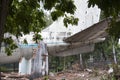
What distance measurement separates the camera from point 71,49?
9.54 meters

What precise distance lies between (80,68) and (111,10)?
852cm

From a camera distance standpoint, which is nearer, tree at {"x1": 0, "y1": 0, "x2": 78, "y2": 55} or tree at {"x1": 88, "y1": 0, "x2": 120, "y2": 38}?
tree at {"x1": 88, "y1": 0, "x2": 120, "y2": 38}

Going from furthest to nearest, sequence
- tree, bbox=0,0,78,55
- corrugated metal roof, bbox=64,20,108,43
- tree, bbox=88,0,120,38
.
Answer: corrugated metal roof, bbox=64,20,108,43, tree, bbox=0,0,78,55, tree, bbox=88,0,120,38

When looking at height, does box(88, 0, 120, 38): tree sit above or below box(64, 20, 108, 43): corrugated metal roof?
below

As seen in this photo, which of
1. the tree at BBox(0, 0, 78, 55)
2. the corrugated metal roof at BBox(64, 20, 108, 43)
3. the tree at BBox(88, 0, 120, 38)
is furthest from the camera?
the corrugated metal roof at BBox(64, 20, 108, 43)

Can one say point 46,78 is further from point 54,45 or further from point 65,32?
point 65,32

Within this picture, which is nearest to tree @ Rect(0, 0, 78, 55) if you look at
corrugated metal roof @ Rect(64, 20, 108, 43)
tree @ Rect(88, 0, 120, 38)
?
tree @ Rect(88, 0, 120, 38)

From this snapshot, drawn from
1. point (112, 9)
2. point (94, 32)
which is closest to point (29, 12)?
point (112, 9)

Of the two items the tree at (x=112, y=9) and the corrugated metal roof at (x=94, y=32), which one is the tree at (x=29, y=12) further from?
the corrugated metal roof at (x=94, y=32)

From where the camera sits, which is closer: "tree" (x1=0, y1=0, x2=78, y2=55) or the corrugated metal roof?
"tree" (x1=0, y1=0, x2=78, y2=55)

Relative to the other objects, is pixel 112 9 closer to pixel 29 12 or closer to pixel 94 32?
pixel 29 12

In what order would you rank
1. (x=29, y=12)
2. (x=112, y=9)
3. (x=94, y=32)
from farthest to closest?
(x=94, y=32) → (x=29, y=12) → (x=112, y=9)

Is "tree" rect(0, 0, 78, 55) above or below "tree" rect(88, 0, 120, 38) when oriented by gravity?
above

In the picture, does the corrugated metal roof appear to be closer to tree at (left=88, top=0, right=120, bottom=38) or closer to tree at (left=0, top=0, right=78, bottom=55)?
tree at (left=0, top=0, right=78, bottom=55)
